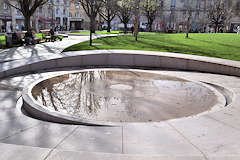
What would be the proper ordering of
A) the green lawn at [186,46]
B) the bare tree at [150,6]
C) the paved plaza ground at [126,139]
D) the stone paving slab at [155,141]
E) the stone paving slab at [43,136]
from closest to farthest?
the paved plaza ground at [126,139]
the stone paving slab at [155,141]
the stone paving slab at [43,136]
the green lawn at [186,46]
the bare tree at [150,6]

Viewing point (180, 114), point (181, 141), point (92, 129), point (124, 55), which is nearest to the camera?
point (181, 141)

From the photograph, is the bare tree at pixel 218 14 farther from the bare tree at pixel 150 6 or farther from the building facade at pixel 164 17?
the bare tree at pixel 150 6

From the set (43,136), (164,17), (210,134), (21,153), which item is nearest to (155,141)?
(210,134)

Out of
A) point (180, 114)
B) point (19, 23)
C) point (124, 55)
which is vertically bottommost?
point (180, 114)

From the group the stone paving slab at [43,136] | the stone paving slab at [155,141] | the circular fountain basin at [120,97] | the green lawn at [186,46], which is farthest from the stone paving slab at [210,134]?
the green lawn at [186,46]

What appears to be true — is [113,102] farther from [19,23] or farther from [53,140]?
[19,23]

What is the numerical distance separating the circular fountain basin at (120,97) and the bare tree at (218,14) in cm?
5116

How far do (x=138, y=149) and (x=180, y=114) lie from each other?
209 centimetres

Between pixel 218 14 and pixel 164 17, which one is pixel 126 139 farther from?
pixel 164 17

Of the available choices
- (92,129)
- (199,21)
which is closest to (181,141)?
(92,129)

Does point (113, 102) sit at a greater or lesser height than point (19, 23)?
lesser

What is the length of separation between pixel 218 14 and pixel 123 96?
54453 millimetres

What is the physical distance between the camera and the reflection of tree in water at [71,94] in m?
5.23

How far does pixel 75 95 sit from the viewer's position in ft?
20.0
